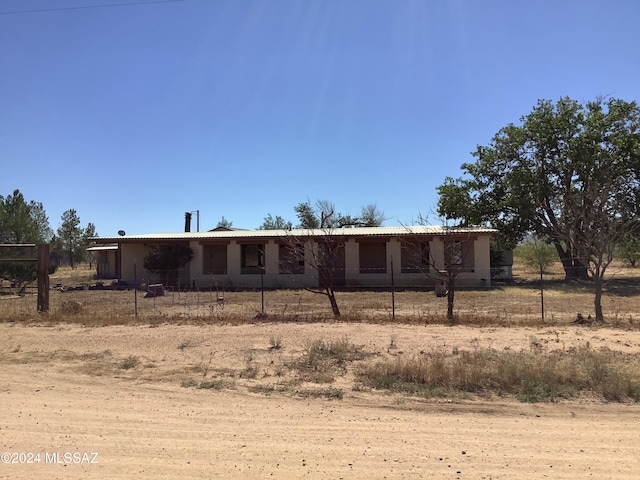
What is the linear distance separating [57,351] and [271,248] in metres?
18.1

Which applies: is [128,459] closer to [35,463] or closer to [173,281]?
[35,463]

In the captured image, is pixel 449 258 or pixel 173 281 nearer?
pixel 449 258

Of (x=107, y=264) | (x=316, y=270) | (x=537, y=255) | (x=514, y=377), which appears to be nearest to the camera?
(x=514, y=377)

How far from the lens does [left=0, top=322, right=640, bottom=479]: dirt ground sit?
4.00 m

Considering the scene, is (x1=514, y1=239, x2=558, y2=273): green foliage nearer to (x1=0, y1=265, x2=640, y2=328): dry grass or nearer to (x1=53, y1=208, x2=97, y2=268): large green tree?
(x1=0, y1=265, x2=640, y2=328): dry grass

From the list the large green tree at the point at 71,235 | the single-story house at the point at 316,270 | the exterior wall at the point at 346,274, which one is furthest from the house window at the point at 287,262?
the large green tree at the point at 71,235

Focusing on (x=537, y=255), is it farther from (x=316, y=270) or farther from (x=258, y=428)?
(x=258, y=428)

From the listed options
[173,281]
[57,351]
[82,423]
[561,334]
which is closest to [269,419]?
[82,423]

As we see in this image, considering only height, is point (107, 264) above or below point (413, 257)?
below

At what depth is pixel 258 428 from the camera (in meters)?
5.04

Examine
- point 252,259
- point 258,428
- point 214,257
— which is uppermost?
point 214,257

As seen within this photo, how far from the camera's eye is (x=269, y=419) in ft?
17.6


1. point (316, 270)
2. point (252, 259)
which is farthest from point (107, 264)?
point (316, 270)

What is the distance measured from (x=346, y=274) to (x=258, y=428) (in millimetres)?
21655
